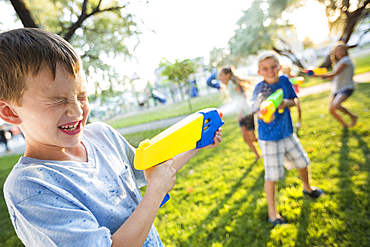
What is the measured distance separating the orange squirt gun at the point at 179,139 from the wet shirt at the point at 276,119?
1.69 m

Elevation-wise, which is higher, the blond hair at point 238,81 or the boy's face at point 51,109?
the boy's face at point 51,109

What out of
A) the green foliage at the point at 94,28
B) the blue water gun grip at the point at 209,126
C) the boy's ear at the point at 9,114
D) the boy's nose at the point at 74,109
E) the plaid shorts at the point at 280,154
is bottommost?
the plaid shorts at the point at 280,154

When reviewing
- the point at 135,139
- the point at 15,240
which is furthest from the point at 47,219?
the point at 15,240

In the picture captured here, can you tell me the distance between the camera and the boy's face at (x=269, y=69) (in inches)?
117

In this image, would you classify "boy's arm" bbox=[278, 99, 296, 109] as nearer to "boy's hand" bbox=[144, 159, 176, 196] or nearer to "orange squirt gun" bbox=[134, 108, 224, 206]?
"orange squirt gun" bbox=[134, 108, 224, 206]

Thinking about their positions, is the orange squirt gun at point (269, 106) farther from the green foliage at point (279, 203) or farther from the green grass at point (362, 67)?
the green grass at point (362, 67)

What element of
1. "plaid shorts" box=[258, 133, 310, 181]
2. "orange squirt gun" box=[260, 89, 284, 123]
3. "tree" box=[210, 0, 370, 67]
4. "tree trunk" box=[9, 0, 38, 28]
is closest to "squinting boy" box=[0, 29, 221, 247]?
"orange squirt gun" box=[260, 89, 284, 123]

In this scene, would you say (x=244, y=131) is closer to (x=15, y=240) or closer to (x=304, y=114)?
(x=304, y=114)

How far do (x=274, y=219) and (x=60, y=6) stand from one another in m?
4.73

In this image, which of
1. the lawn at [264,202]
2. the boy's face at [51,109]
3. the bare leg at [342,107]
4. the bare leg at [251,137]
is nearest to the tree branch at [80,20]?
the lawn at [264,202]

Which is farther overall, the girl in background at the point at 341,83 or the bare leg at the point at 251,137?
the girl in background at the point at 341,83

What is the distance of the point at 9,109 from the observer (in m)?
0.83

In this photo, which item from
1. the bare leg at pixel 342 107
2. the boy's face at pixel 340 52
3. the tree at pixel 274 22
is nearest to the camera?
the bare leg at pixel 342 107

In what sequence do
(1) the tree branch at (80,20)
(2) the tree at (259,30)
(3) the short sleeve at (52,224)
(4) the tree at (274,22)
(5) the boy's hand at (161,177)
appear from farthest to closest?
(2) the tree at (259,30) < (4) the tree at (274,22) < (1) the tree branch at (80,20) < (5) the boy's hand at (161,177) < (3) the short sleeve at (52,224)
